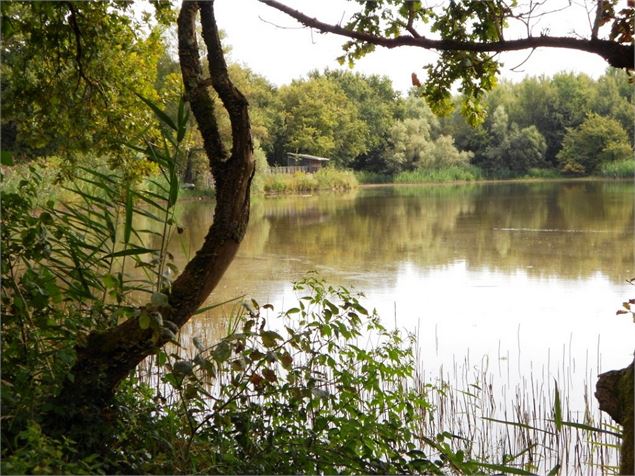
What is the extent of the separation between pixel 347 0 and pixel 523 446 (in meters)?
2.21

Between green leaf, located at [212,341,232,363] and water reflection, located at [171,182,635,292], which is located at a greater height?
green leaf, located at [212,341,232,363]

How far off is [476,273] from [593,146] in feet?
99.3

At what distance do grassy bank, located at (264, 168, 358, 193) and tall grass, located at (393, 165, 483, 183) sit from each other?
383 cm

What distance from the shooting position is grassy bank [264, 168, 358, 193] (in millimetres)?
29078

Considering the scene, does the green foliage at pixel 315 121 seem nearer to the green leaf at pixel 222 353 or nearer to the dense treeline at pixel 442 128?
→ the dense treeline at pixel 442 128

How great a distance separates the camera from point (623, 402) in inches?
83.1

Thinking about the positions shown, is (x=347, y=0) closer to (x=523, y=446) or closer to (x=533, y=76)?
(x=523, y=446)

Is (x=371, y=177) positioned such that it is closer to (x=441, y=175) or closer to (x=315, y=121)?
(x=441, y=175)

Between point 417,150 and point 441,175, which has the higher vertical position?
point 417,150

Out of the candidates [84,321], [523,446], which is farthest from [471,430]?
[84,321]

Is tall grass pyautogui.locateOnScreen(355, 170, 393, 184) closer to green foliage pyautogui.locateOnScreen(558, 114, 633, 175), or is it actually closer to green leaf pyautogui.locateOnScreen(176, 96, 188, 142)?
green foliage pyautogui.locateOnScreen(558, 114, 633, 175)

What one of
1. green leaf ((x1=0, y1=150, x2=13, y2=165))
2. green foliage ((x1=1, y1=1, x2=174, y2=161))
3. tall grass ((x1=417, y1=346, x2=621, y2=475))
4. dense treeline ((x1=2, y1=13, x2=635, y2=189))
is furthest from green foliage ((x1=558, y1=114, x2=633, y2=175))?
green leaf ((x1=0, y1=150, x2=13, y2=165))

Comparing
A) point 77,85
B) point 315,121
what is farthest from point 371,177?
point 77,85

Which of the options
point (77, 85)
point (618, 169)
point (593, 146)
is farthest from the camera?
point (593, 146)
